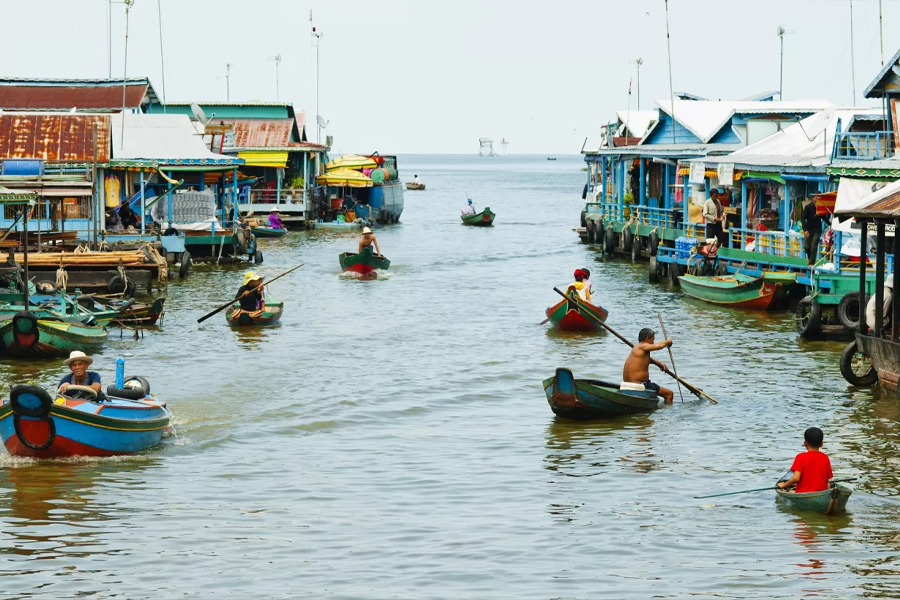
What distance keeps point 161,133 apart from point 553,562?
31620 mm

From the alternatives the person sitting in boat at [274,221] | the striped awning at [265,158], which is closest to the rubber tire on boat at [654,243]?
the person sitting in boat at [274,221]

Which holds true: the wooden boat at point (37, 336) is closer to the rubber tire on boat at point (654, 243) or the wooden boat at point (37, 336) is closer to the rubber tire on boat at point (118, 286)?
the rubber tire on boat at point (118, 286)

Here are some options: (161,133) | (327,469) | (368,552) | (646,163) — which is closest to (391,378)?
(327,469)

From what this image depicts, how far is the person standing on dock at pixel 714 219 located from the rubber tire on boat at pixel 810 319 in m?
7.93

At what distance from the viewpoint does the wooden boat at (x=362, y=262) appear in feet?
122

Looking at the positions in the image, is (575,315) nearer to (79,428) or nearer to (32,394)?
(79,428)

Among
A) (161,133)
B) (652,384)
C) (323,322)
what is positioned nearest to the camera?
(652,384)

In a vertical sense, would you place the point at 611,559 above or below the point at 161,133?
below

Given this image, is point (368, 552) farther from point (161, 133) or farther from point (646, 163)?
point (646, 163)

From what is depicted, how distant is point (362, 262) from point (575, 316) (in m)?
13.2

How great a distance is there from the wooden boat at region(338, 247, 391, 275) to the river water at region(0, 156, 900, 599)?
35.1 feet

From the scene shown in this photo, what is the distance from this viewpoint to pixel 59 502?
1299 cm

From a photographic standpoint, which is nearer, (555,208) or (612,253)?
(612,253)

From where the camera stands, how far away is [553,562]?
36.9ft
